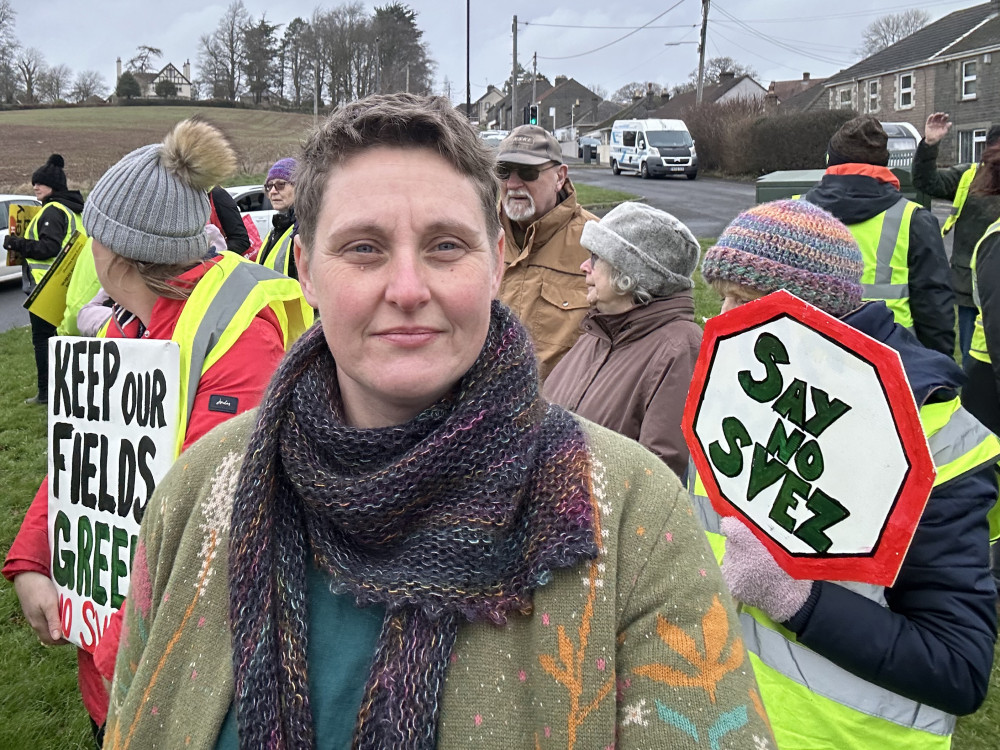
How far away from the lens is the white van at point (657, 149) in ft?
108

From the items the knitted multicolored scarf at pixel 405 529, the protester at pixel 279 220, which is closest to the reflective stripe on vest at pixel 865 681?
the knitted multicolored scarf at pixel 405 529

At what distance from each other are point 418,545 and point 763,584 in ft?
2.77

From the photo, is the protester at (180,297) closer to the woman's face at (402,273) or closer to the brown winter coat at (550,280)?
the woman's face at (402,273)

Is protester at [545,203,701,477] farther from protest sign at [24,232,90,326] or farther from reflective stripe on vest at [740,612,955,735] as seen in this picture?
protest sign at [24,232,90,326]

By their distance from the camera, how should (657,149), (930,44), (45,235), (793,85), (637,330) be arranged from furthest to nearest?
1. (793,85)
2. (930,44)
3. (657,149)
4. (45,235)
5. (637,330)

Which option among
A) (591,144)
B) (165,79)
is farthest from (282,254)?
(165,79)

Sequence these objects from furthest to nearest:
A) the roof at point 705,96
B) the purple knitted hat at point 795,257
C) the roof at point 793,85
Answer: the roof at point 793,85
the roof at point 705,96
the purple knitted hat at point 795,257

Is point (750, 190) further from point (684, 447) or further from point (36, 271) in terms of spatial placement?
point (684, 447)

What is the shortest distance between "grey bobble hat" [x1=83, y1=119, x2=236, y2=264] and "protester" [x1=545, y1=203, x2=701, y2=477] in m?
1.40

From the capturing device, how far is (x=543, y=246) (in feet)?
13.6

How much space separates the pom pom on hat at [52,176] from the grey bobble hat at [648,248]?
6770 millimetres

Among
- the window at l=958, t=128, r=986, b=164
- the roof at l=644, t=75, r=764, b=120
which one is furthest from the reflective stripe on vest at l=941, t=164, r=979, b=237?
the roof at l=644, t=75, r=764, b=120

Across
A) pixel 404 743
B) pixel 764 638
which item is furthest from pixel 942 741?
pixel 404 743

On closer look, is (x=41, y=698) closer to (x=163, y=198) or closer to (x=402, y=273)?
(x=163, y=198)
